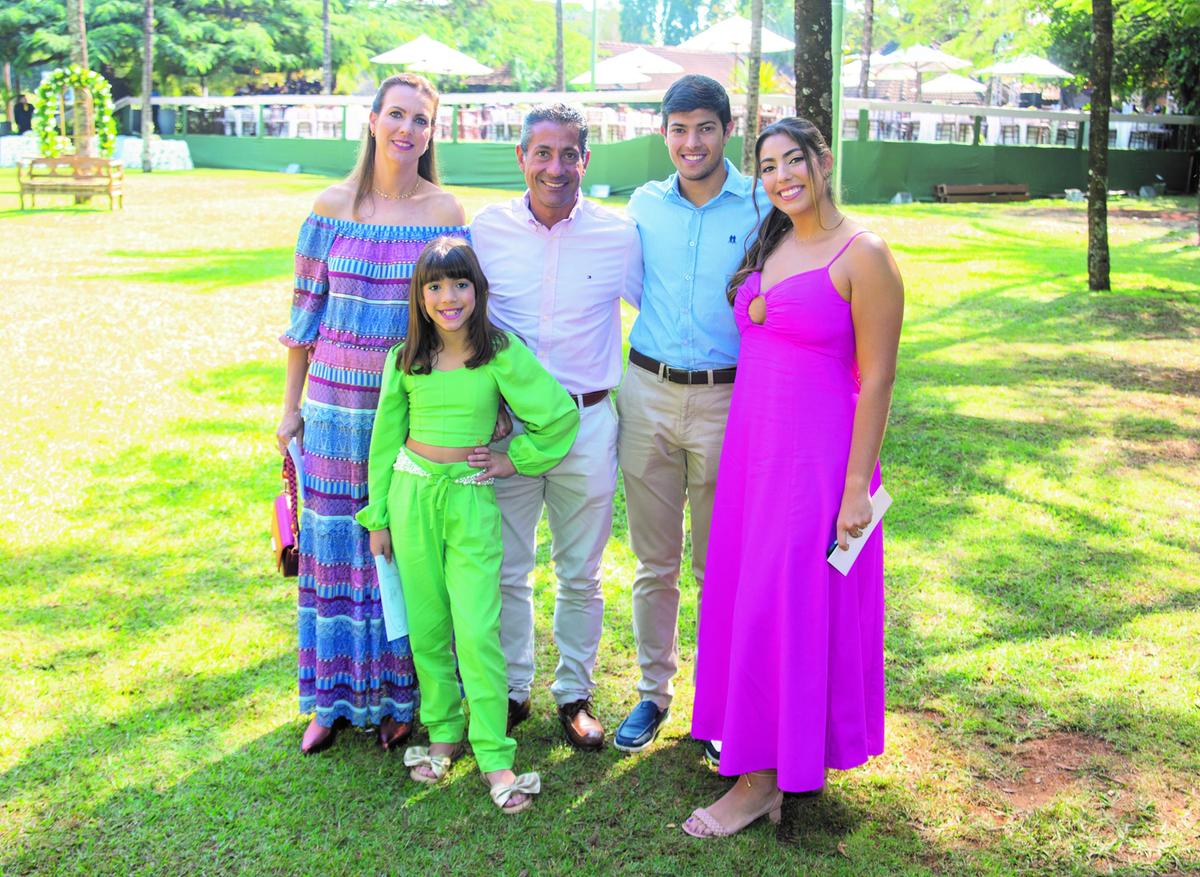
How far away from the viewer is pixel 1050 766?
386 cm

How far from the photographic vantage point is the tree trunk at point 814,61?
6215 mm

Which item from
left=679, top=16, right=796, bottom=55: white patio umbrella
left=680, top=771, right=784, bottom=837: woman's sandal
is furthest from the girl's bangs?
left=679, top=16, right=796, bottom=55: white patio umbrella

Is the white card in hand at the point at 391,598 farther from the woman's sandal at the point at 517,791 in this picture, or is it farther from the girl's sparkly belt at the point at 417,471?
the woman's sandal at the point at 517,791

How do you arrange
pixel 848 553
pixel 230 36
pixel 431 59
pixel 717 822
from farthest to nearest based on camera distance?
pixel 230 36 → pixel 431 59 → pixel 717 822 → pixel 848 553

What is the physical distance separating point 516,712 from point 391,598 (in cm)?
68

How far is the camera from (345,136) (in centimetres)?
2945

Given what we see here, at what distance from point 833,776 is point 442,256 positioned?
80.4 inches

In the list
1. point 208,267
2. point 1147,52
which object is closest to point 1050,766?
point 208,267

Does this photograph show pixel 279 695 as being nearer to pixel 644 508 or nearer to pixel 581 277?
pixel 644 508

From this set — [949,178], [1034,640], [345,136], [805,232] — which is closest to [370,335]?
[805,232]

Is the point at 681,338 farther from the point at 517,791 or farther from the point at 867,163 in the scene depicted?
the point at 867,163

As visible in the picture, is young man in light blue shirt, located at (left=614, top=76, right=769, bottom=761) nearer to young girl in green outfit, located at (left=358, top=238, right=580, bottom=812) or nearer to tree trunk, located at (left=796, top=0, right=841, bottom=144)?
young girl in green outfit, located at (left=358, top=238, right=580, bottom=812)

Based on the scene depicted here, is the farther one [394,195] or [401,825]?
[394,195]

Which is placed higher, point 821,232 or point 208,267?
point 821,232
